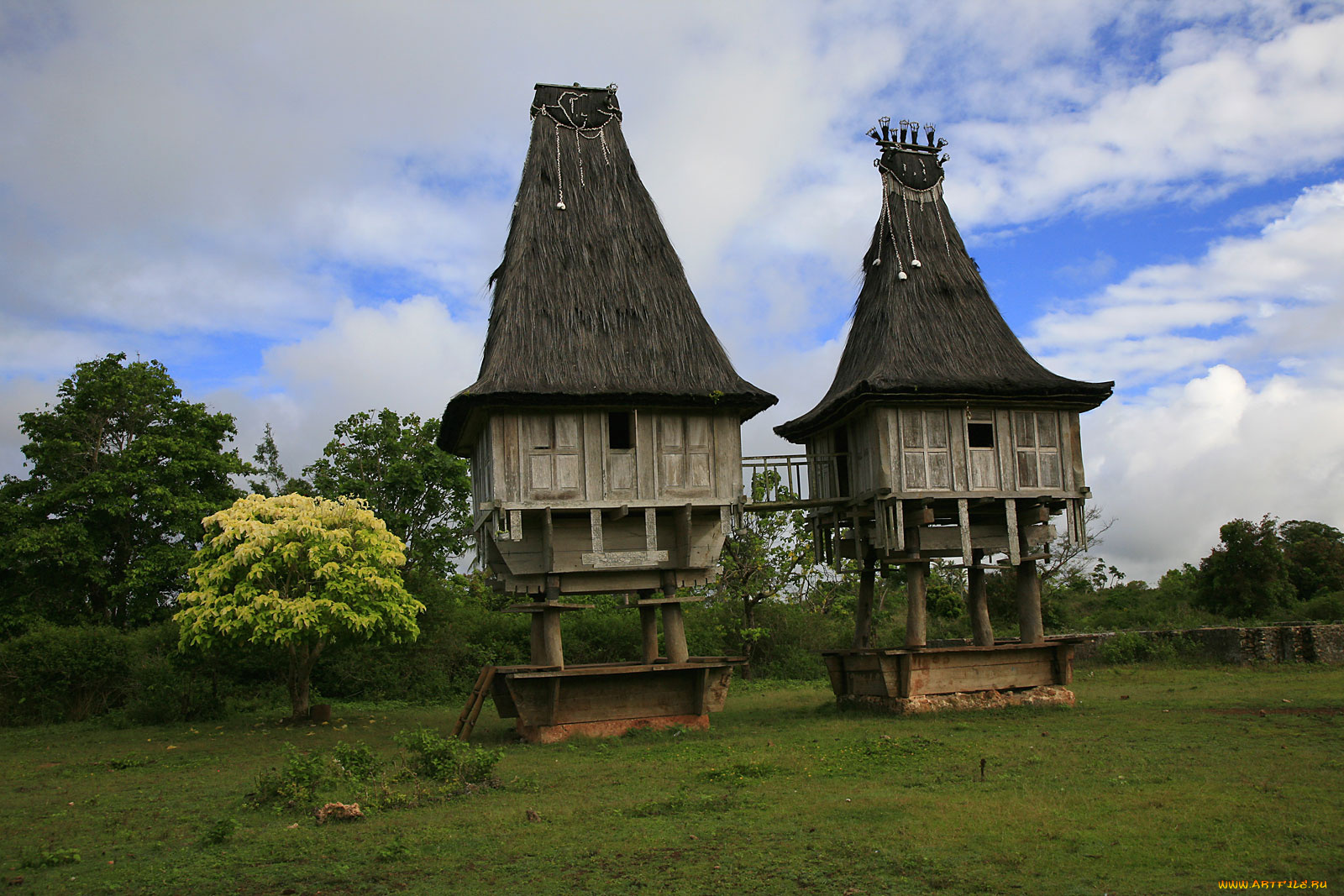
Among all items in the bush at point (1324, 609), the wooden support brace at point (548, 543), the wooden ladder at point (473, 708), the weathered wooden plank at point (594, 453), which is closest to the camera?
the wooden ladder at point (473, 708)

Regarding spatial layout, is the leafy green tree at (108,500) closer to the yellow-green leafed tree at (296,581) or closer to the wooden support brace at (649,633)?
the yellow-green leafed tree at (296,581)

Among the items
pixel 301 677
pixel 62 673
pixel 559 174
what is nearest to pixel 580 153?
pixel 559 174

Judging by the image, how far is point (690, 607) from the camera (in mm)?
30828

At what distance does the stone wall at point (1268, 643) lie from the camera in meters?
24.6

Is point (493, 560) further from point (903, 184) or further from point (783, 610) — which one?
point (783, 610)

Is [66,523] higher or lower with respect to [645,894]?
higher

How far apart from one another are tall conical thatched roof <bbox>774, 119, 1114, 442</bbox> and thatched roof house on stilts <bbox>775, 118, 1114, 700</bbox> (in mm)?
35

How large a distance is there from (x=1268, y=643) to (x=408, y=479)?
81.6 ft

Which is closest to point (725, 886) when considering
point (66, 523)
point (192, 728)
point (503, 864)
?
point (503, 864)

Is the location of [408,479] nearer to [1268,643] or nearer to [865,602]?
[865,602]

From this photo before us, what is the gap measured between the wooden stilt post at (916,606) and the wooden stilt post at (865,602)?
142cm

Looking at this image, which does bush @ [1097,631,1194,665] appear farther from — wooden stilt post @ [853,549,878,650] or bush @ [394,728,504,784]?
bush @ [394,728,504,784]

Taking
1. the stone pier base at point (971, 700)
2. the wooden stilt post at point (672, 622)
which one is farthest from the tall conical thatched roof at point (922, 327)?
the stone pier base at point (971, 700)

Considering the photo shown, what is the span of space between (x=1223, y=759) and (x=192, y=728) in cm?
1795
